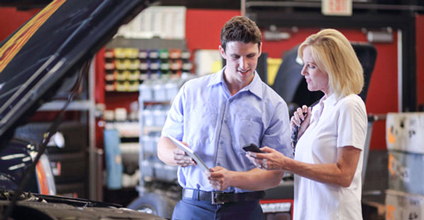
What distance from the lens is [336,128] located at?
5.92 feet

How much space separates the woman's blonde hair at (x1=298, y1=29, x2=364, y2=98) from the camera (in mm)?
1772

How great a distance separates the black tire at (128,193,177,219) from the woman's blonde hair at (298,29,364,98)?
2775 mm

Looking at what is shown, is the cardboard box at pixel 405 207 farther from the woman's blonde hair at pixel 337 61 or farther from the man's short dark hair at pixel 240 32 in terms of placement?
the man's short dark hair at pixel 240 32

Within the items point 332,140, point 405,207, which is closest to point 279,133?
point 332,140

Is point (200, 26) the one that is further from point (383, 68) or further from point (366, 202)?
point (366, 202)

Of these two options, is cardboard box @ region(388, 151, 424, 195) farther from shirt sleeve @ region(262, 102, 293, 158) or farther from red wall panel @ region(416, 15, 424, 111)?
red wall panel @ region(416, 15, 424, 111)

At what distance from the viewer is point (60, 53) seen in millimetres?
1163

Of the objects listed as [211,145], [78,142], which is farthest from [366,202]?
[78,142]

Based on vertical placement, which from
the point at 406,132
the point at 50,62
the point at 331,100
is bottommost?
the point at 406,132

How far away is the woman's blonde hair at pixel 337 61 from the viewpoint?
177cm

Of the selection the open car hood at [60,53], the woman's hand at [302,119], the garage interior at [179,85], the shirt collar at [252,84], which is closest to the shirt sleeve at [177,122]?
the shirt collar at [252,84]

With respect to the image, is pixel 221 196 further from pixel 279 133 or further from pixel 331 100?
pixel 331 100

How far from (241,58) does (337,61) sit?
0.35 metres

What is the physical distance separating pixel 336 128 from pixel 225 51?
1.66 feet
